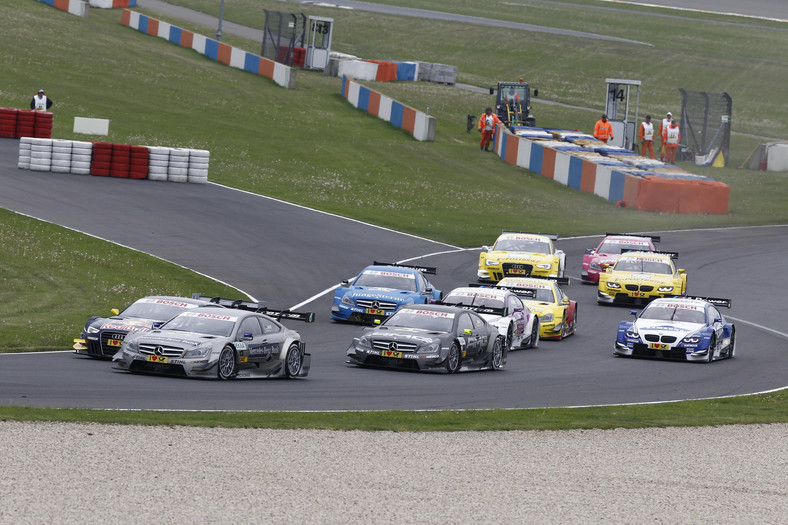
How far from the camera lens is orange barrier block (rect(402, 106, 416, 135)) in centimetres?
5559

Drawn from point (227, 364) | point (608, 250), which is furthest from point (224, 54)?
point (227, 364)

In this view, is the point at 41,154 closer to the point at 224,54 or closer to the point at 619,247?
the point at 619,247

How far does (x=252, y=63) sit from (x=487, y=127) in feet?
47.2

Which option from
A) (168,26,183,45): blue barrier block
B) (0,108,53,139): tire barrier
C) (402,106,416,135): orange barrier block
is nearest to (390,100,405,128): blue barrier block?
(402,106,416,135): orange barrier block

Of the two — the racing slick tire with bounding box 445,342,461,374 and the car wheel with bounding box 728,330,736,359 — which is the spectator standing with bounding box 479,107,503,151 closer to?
the car wheel with bounding box 728,330,736,359

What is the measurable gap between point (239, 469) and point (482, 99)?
55361 millimetres

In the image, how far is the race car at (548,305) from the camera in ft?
89.0

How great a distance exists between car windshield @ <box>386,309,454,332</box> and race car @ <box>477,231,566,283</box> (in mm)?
10196

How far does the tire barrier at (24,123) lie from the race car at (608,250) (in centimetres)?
1808

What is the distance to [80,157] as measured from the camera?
38.2m

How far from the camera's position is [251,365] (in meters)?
19.5

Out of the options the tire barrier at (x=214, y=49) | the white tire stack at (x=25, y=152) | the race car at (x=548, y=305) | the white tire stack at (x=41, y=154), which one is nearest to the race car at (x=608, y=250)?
the race car at (x=548, y=305)

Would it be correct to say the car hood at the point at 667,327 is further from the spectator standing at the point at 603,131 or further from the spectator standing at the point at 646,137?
the spectator standing at the point at 646,137

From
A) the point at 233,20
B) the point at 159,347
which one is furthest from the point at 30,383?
the point at 233,20
